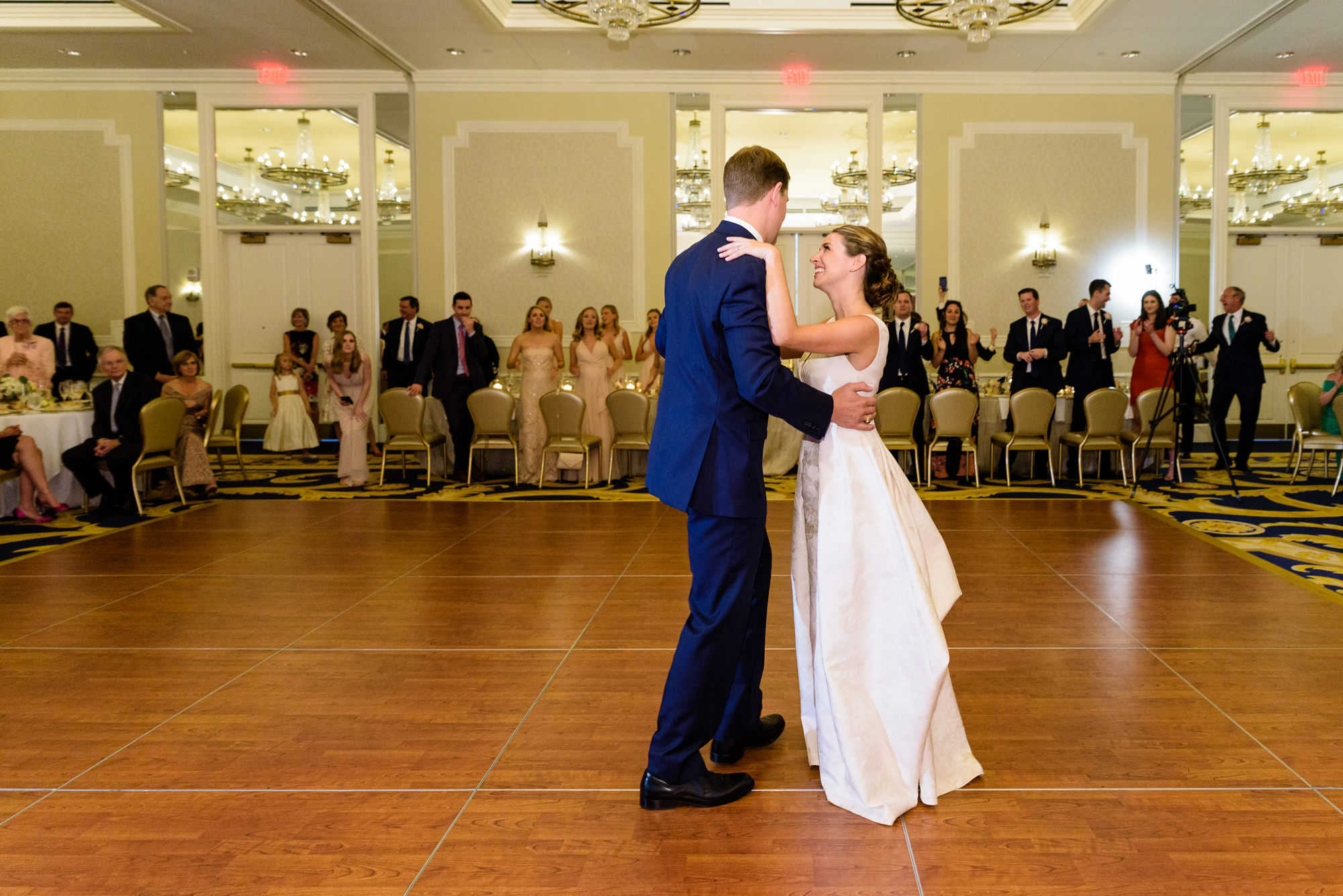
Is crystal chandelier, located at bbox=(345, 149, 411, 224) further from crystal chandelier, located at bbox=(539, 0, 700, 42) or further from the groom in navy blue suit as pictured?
the groom in navy blue suit

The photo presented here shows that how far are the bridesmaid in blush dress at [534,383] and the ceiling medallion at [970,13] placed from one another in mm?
4075

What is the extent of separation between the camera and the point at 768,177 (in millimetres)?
2256

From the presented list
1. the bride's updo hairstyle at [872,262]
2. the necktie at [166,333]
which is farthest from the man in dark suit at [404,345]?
the bride's updo hairstyle at [872,262]

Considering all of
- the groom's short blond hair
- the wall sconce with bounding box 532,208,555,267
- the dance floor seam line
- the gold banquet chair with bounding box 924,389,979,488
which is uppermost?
the wall sconce with bounding box 532,208,555,267

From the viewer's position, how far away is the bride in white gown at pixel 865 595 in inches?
89.0

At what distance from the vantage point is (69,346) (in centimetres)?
1000

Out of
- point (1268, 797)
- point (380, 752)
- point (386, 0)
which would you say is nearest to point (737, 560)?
point (380, 752)

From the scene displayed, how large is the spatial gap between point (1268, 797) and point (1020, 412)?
6.19 m

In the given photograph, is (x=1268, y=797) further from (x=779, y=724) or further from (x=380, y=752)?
(x=380, y=752)

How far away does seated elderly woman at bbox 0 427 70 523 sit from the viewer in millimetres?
6582

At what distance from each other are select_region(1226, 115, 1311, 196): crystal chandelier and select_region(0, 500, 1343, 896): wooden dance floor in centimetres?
794

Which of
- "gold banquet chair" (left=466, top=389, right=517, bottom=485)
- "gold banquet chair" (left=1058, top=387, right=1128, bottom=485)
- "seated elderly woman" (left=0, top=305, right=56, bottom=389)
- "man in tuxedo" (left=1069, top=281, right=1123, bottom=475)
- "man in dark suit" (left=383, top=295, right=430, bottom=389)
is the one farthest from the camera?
"man in dark suit" (left=383, top=295, right=430, bottom=389)

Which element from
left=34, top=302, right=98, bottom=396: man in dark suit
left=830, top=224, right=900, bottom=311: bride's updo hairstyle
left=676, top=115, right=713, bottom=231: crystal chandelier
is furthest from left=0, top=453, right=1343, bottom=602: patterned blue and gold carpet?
left=676, top=115, right=713, bottom=231: crystal chandelier

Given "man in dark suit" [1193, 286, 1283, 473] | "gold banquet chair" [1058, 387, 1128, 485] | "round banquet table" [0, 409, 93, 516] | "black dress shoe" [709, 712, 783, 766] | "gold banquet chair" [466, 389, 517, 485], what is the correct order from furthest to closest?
1. "man in dark suit" [1193, 286, 1283, 473]
2. "gold banquet chair" [466, 389, 517, 485]
3. "gold banquet chair" [1058, 387, 1128, 485]
4. "round banquet table" [0, 409, 93, 516]
5. "black dress shoe" [709, 712, 783, 766]
